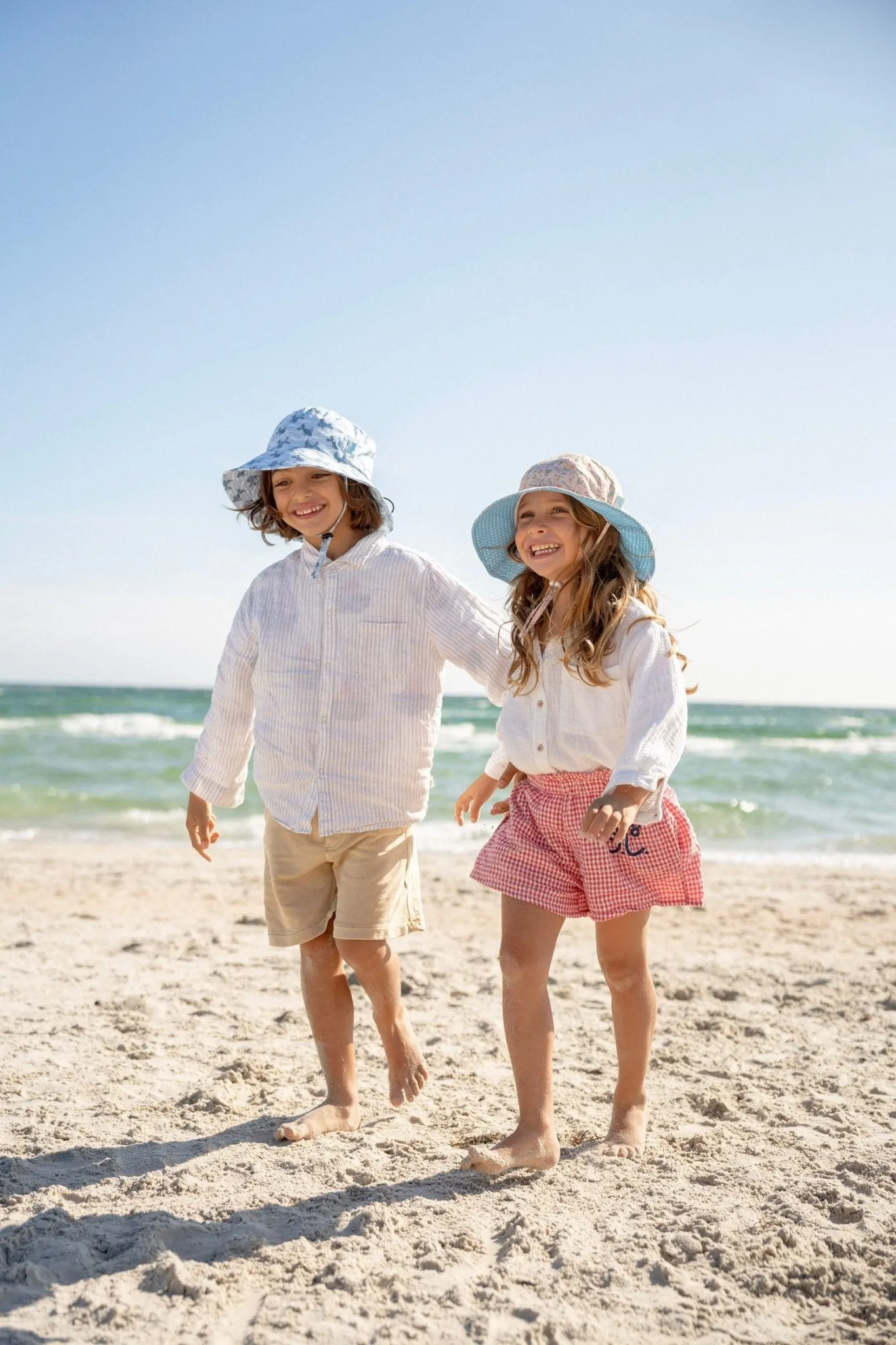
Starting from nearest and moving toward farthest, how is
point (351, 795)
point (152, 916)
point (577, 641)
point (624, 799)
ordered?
point (624, 799) < point (577, 641) < point (351, 795) < point (152, 916)

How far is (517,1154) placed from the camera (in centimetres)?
232

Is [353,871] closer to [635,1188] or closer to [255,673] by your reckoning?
[255,673]

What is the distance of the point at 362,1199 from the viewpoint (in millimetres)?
2240

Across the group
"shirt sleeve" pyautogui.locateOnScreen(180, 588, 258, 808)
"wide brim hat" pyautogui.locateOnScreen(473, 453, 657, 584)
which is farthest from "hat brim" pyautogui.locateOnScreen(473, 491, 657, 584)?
"shirt sleeve" pyautogui.locateOnScreen(180, 588, 258, 808)

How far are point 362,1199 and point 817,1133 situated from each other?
1.22 metres

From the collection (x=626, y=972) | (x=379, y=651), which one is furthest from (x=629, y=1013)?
(x=379, y=651)

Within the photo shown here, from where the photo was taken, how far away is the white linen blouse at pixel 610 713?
2293 mm

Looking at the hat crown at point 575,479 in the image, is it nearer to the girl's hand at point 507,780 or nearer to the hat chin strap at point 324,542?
the hat chin strap at point 324,542

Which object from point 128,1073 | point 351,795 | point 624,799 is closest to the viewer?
point 624,799

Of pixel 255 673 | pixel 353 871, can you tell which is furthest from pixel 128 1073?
pixel 255 673

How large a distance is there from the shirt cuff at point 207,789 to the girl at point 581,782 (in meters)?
0.83

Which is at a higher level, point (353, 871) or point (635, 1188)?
point (353, 871)

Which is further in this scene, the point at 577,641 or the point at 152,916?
the point at 152,916

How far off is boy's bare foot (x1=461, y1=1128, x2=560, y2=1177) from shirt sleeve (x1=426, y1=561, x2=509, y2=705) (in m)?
1.03
